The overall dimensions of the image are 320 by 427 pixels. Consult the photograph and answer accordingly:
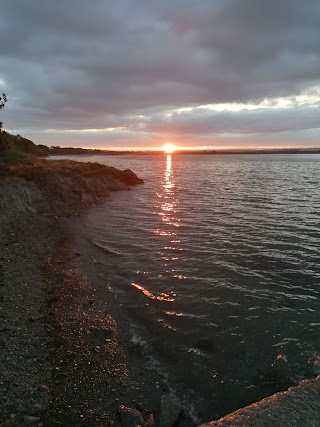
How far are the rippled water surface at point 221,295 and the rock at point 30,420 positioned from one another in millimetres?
3605

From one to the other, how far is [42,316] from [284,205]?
29035 millimetres

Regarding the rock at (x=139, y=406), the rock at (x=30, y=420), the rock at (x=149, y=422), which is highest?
the rock at (x=30, y=420)

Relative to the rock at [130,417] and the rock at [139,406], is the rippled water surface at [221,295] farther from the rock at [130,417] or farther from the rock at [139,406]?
the rock at [130,417]

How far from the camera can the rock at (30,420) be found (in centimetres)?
636

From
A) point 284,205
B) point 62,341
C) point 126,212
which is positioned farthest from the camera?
point 284,205

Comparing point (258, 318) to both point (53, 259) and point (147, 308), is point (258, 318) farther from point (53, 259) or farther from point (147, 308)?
point (53, 259)

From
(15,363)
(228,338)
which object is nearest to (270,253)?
(228,338)

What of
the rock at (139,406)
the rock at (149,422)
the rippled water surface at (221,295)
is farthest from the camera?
the rippled water surface at (221,295)

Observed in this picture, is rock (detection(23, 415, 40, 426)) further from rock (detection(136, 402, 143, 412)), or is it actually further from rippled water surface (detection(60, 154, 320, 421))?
rippled water surface (detection(60, 154, 320, 421))

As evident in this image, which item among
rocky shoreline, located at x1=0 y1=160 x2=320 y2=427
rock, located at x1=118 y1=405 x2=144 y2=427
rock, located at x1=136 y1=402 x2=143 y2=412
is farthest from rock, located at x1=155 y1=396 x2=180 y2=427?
rock, located at x1=136 y1=402 x2=143 y2=412

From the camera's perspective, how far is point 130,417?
681 cm

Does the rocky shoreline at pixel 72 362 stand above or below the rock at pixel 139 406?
above

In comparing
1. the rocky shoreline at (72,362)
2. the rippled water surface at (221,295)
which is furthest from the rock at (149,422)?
the rippled water surface at (221,295)

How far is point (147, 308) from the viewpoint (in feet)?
40.5
